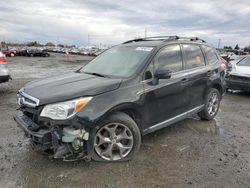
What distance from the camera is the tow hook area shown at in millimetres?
2943

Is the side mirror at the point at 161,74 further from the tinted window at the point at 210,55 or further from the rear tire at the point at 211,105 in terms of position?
the tinted window at the point at 210,55

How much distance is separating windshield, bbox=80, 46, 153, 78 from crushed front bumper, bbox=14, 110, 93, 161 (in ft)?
3.98

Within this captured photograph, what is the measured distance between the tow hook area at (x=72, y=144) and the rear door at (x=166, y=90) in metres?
1.11

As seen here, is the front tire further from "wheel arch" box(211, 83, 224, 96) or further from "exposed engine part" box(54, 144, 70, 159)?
"wheel arch" box(211, 83, 224, 96)

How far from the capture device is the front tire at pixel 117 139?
10.7 ft

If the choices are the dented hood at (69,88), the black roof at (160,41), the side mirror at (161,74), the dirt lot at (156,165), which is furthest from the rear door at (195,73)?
the dented hood at (69,88)

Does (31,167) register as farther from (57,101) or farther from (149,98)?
(149,98)

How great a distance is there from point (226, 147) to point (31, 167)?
318 centimetres

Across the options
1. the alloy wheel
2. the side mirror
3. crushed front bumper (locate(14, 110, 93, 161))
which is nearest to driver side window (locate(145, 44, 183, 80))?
the side mirror

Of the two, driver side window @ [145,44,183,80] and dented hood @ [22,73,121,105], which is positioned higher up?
driver side window @ [145,44,183,80]

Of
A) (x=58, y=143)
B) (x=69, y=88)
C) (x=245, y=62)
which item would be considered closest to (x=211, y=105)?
(x=69, y=88)

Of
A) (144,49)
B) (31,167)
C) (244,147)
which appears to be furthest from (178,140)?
(31,167)

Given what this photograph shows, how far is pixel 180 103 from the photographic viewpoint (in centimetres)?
425

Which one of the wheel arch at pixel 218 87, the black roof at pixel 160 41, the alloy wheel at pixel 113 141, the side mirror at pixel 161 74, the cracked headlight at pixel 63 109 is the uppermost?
the black roof at pixel 160 41
